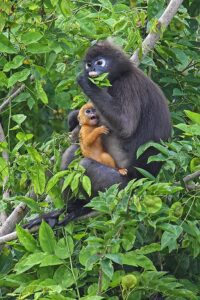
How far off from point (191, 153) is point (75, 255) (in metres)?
1.09

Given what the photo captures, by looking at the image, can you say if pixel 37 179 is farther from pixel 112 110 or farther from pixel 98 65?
pixel 98 65

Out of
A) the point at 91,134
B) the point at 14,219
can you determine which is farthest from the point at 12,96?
the point at 14,219

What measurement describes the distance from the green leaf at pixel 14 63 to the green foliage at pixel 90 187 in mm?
11

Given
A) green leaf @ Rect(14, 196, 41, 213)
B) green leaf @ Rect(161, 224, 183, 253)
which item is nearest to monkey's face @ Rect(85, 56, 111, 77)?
green leaf @ Rect(14, 196, 41, 213)

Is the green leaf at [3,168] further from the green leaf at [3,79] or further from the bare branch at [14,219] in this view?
the green leaf at [3,79]

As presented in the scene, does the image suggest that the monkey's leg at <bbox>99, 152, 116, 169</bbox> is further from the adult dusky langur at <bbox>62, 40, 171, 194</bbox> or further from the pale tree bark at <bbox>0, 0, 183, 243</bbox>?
the pale tree bark at <bbox>0, 0, 183, 243</bbox>

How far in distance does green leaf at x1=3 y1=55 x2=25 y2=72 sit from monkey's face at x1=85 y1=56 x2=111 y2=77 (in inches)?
27.2

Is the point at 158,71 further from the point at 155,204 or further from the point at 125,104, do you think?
the point at 155,204

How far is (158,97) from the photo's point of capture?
7875 mm

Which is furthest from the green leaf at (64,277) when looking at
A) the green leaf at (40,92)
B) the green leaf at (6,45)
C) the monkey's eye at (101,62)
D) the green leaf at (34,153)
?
the monkey's eye at (101,62)

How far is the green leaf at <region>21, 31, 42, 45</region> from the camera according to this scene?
7289 millimetres

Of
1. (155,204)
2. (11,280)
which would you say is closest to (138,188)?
(155,204)

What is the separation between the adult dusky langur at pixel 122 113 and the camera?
7.63 m

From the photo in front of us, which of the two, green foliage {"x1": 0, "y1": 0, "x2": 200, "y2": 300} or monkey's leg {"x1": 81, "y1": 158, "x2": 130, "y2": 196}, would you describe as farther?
monkey's leg {"x1": 81, "y1": 158, "x2": 130, "y2": 196}
